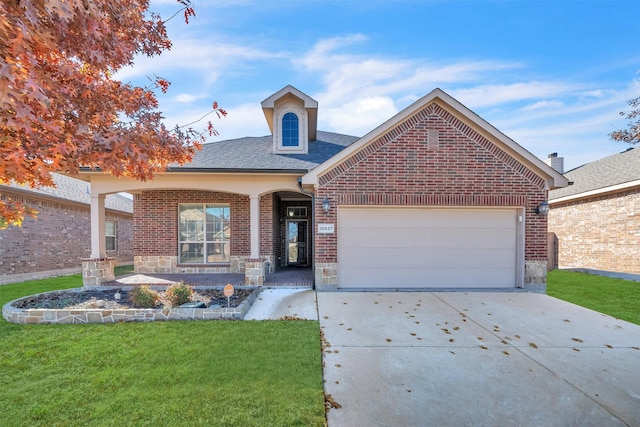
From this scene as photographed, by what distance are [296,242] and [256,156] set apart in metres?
4.30

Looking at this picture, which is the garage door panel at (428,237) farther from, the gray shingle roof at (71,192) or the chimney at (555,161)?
the chimney at (555,161)

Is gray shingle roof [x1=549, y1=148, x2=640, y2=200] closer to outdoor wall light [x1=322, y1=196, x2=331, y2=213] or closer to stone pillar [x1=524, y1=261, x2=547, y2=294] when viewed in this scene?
stone pillar [x1=524, y1=261, x2=547, y2=294]

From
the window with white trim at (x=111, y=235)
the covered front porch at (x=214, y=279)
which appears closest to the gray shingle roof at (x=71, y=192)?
the window with white trim at (x=111, y=235)

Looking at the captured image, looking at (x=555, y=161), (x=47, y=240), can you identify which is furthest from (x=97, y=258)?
(x=555, y=161)

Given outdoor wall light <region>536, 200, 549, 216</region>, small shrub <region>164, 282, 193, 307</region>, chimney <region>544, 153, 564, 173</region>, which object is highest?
chimney <region>544, 153, 564, 173</region>

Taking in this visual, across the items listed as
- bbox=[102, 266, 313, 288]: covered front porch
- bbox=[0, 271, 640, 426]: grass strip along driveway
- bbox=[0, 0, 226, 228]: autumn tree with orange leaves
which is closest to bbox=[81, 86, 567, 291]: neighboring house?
bbox=[102, 266, 313, 288]: covered front porch

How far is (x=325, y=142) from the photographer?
40.1 feet

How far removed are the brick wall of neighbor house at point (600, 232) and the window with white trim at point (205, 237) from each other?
15.3m

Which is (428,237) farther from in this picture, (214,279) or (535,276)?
(214,279)

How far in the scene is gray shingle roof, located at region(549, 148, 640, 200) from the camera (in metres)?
12.0

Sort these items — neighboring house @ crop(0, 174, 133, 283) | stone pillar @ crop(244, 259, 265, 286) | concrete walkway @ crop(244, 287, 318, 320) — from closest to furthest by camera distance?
concrete walkway @ crop(244, 287, 318, 320), stone pillar @ crop(244, 259, 265, 286), neighboring house @ crop(0, 174, 133, 283)

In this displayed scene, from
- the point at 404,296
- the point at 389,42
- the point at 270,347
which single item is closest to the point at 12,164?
the point at 270,347

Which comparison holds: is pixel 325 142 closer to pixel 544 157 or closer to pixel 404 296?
pixel 404 296

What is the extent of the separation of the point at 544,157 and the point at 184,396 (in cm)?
2066
